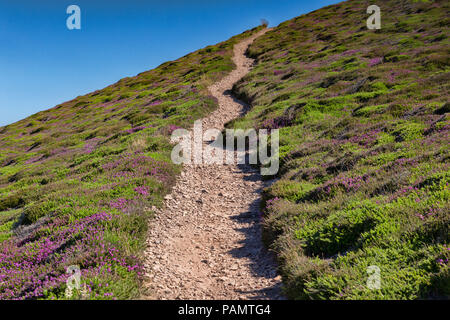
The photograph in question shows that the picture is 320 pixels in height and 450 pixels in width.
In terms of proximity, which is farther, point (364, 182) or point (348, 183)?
point (348, 183)

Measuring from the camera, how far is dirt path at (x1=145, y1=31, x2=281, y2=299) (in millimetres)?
6121

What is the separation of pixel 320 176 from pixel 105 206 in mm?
7725

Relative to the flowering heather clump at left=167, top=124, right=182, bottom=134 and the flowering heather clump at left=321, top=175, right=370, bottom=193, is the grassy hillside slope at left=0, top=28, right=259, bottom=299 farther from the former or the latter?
the flowering heather clump at left=321, top=175, right=370, bottom=193

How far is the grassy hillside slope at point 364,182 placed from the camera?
182 inches

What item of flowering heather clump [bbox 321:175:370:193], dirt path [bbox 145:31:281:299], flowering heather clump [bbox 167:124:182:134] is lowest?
dirt path [bbox 145:31:281:299]

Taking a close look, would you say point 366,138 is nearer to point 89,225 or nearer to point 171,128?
point 89,225

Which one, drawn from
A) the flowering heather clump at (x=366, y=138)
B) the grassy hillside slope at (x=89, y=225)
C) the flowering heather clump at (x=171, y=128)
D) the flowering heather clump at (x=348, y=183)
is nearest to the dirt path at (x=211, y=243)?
the grassy hillside slope at (x=89, y=225)

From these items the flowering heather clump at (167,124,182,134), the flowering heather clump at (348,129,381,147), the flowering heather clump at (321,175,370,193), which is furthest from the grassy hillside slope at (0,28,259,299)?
the flowering heather clump at (348,129,381,147)

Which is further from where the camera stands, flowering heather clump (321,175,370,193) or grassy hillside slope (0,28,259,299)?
flowering heather clump (321,175,370,193)

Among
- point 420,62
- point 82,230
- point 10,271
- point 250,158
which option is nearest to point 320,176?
point 250,158

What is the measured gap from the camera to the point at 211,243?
837 cm

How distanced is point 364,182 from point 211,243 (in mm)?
4970

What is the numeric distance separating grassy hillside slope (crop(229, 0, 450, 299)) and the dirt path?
69cm

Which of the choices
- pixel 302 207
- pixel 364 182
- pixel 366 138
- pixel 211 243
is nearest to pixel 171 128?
pixel 366 138
